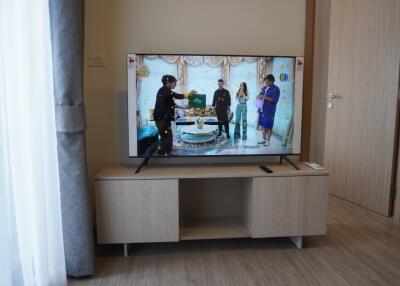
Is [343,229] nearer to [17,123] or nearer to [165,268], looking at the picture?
[165,268]

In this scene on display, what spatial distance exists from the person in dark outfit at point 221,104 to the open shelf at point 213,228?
30.3 inches

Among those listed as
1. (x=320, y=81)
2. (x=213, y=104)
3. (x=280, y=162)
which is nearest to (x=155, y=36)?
(x=213, y=104)

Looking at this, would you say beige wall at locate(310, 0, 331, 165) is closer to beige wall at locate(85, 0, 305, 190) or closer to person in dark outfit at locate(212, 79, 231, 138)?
beige wall at locate(85, 0, 305, 190)

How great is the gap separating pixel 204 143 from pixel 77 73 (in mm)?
1006

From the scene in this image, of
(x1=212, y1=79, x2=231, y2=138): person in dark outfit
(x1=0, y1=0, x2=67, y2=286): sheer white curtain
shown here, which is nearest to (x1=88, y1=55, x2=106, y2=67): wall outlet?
(x1=0, y1=0, x2=67, y2=286): sheer white curtain

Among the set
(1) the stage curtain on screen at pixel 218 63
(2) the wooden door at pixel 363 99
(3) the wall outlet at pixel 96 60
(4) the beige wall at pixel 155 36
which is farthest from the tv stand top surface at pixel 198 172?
(2) the wooden door at pixel 363 99

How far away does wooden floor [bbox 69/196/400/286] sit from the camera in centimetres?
198

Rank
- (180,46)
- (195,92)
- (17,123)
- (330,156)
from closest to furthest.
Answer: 1. (17,123)
2. (195,92)
3. (180,46)
4. (330,156)

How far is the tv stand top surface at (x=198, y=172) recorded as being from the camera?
215 centimetres

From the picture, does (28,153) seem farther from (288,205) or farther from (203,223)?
(288,205)

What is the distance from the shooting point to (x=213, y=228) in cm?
242

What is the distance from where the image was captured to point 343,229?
2775 millimetres

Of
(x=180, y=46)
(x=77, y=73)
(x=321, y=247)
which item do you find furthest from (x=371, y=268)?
(x=77, y=73)

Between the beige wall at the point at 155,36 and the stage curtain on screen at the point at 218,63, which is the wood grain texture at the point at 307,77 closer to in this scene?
the beige wall at the point at 155,36
